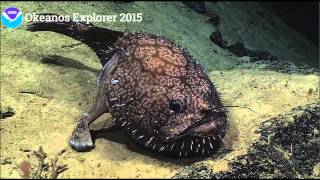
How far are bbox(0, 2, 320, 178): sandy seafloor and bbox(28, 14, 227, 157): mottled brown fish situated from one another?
211 millimetres

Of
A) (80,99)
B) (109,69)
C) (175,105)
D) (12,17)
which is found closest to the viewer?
(175,105)

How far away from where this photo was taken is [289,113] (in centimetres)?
456

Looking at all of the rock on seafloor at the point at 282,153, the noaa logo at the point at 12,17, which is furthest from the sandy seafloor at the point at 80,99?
the noaa logo at the point at 12,17

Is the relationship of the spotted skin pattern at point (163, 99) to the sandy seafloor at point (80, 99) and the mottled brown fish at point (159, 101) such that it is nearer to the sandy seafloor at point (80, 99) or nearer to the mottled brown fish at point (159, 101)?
the mottled brown fish at point (159, 101)

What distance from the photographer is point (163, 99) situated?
380 cm

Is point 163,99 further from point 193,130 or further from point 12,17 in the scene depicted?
point 12,17

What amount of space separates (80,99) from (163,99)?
178 centimetres

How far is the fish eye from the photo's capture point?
12.3 feet

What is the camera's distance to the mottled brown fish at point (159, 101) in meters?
3.71

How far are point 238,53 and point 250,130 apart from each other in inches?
173

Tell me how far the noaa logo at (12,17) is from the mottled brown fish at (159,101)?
10.2ft

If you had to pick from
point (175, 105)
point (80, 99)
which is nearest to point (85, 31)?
point (80, 99)

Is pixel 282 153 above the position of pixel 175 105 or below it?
below

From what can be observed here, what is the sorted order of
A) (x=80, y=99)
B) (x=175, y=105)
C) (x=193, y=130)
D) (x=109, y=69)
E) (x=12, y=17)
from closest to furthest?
(x=193, y=130), (x=175, y=105), (x=109, y=69), (x=80, y=99), (x=12, y=17)
